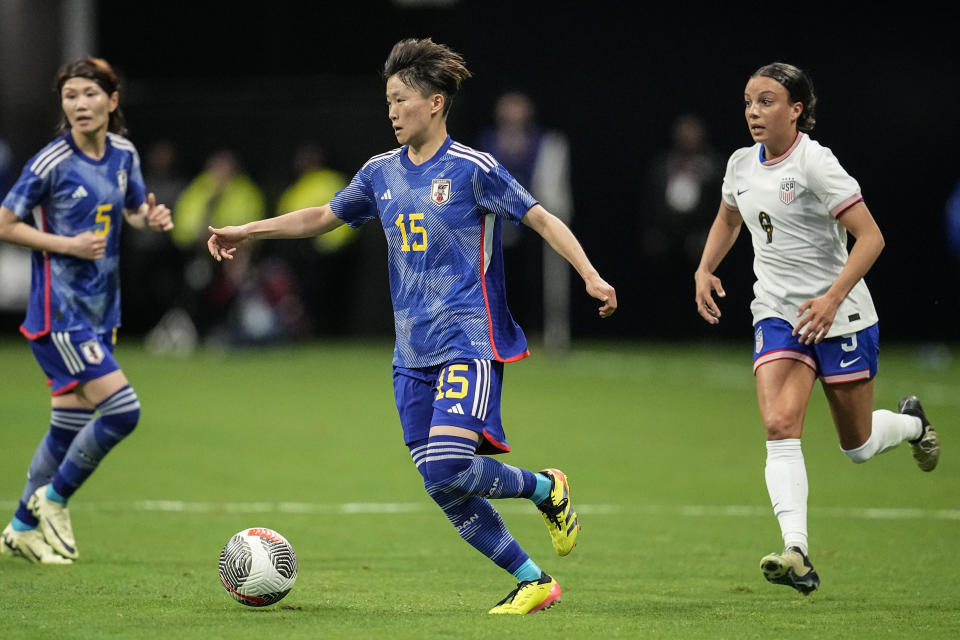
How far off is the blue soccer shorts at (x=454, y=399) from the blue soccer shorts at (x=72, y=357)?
80.1 inches

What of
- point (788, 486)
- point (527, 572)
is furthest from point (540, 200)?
point (527, 572)

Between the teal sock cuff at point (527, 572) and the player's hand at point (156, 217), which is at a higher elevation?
the player's hand at point (156, 217)

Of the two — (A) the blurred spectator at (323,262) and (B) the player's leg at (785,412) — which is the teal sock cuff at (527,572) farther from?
(A) the blurred spectator at (323,262)

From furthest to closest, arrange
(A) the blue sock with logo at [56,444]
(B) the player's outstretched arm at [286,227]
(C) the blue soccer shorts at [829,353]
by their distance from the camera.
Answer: (A) the blue sock with logo at [56,444] < (C) the blue soccer shorts at [829,353] < (B) the player's outstretched arm at [286,227]

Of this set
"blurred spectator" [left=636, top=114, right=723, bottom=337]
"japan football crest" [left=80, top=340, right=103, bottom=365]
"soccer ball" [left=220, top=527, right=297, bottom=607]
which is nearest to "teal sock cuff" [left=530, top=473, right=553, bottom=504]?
"soccer ball" [left=220, top=527, right=297, bottom=607]

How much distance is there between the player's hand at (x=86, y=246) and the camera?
25.2 feet

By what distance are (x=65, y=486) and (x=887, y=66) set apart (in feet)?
53.3

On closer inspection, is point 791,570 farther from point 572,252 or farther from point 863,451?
point 572,252

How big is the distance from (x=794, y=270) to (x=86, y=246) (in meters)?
3.61

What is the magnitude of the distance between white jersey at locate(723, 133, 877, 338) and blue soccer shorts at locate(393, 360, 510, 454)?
1.46 meters

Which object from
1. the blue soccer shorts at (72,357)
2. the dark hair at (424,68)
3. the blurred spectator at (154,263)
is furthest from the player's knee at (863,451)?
the blurred spectator at (154,263)

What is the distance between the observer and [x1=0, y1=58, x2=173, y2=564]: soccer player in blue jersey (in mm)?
7727

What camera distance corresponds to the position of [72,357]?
25.5 ft

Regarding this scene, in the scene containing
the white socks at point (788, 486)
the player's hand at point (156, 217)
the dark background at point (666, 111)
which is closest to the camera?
the white socks at point (788, 486)
